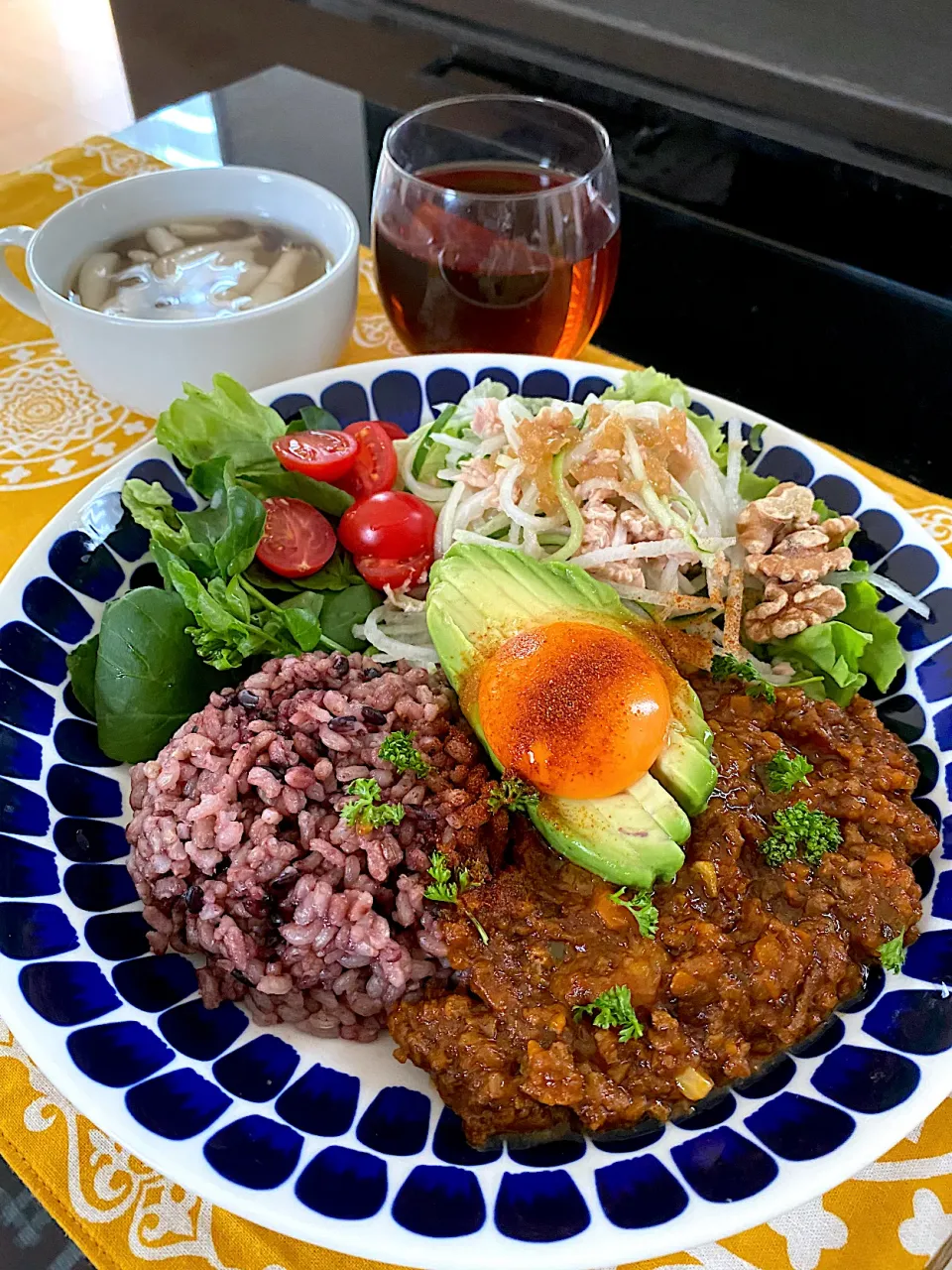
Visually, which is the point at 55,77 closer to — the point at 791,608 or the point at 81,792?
the point at 81,792

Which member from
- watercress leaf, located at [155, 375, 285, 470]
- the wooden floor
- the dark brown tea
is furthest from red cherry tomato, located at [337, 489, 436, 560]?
the wooden floor

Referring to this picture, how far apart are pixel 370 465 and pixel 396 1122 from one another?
60.0 inches

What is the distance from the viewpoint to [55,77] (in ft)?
21.9

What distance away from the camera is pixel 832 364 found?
134 inches

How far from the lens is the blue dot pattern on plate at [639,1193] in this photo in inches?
56.2

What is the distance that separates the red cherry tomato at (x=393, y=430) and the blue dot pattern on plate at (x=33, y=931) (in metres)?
1.48

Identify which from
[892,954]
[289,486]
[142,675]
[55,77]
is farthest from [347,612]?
[55,77]

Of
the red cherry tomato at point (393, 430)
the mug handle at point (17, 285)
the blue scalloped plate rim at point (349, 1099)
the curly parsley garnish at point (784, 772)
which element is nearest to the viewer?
the blue scalloped plate rim at point (349, 1099)

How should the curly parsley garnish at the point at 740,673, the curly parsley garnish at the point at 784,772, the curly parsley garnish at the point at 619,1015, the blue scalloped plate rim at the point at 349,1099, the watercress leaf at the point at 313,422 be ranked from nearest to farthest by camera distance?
1. the blue scalloped plate rim at the point at 349,1099
2. the curly parsley garnish at the point at 619,1015
3. the curly parsley garnish at the point at 784,772
4. the curly parsley garnish at the point at 740,673
5. the watercress leaf at the point at 313,422

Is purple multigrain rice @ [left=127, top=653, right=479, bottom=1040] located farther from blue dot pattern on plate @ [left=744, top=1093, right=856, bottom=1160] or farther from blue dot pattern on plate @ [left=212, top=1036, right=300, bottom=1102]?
blue dot pattern on plate @ [left=744, top=1093, right=856, bottom=1160]

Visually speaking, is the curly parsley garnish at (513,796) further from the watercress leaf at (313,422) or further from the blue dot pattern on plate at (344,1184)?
the watercress leaf at (313,422)

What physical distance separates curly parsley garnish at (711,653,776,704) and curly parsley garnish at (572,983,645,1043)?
2.68 ft

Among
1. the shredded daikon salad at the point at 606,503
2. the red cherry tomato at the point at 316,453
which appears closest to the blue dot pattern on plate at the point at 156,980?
A: the shredded daikon salad at the point at 606,503

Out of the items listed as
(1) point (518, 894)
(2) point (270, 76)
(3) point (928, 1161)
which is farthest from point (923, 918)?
(2) point (270, 76)
